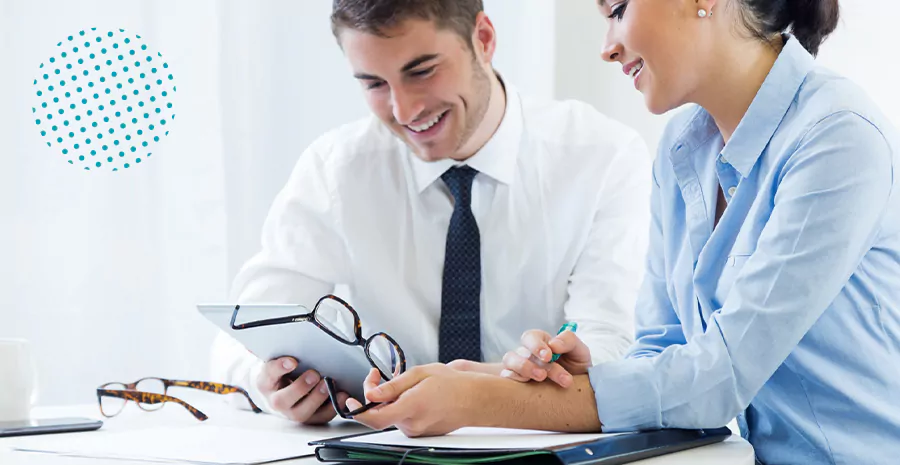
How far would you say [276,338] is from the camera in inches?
47.0

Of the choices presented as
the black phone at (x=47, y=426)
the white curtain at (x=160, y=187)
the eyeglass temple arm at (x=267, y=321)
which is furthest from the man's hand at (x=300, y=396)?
the white curtain at (x=160, y=187)

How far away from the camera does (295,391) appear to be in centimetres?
128

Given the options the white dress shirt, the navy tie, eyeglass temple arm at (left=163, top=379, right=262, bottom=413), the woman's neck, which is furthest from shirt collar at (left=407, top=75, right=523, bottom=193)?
the woman's neck

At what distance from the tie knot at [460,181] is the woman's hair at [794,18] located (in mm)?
691

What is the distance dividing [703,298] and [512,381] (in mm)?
266

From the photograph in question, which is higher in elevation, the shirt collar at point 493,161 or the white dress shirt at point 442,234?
the shirt collar at point 493,161

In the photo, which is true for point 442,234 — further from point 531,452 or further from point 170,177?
point 531,452

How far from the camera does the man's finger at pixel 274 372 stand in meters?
1.29

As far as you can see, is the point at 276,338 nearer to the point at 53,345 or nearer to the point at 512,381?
the point at 512,381

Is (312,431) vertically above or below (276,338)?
below

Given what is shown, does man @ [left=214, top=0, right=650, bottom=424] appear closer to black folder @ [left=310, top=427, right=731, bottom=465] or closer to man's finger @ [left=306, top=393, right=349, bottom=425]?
man's finger @ [left=306, top=393, right=349, bottom=425]

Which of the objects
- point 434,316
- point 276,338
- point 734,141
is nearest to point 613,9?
point 734,141

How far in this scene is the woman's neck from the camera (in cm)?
114

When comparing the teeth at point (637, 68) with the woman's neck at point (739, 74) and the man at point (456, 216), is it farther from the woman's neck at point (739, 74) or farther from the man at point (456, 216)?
the man at point (456, 216)
